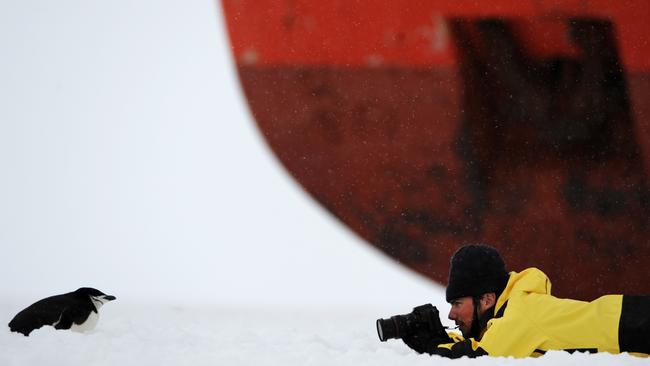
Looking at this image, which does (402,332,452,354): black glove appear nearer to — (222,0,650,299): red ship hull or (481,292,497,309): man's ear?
(481,292,497,309): man's ear

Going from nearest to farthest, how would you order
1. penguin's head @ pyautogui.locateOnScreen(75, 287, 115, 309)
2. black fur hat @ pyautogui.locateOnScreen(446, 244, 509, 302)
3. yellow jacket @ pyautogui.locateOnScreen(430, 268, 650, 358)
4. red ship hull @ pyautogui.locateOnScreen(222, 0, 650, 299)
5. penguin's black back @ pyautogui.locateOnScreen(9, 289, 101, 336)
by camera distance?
1. yellow jacket @ pyautogui.locateOnScreen(430, 268, 650, 358)
2. black fur hat @ pyautogui.locateOnScreen(446, 244, 509, 302)
3. penguin's black back @ pyautogui.locateOnScreen(9, 289, 101, 336)
4. penguin's head @ pyautogui.locateOnScreen(75, 287, 115, 309)
5. red ship hull @ pyautogui.locateOnScreen(222, 0, 650, 299)

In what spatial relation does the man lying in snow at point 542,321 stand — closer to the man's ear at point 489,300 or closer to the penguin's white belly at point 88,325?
the man's ear at point 489,300

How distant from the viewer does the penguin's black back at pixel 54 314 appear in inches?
57.8

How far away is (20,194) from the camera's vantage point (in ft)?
7.54

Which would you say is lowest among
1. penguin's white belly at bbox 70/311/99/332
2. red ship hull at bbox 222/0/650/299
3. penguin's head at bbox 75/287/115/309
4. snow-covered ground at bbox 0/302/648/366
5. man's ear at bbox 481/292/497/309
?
snow-covered ground at bbox 0/302/648/366

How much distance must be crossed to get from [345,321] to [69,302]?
76cm

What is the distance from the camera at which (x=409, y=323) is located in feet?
4.18

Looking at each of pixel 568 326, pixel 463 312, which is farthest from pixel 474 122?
pixel 568 326

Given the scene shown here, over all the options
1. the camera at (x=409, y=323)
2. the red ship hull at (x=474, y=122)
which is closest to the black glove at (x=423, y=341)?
the camera at (x=409, y=323)

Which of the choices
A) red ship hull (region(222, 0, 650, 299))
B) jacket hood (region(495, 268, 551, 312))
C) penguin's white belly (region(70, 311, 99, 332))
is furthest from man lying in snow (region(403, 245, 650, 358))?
red ship hull (region(222, 0, 650, 299))

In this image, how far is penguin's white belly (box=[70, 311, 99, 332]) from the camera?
1.51 metres

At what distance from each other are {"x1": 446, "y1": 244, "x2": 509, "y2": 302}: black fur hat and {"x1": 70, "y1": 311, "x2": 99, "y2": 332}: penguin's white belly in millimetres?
642

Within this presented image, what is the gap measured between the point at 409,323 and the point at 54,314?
2.02ft

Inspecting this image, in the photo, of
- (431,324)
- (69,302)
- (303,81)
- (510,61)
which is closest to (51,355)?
(69,302)
